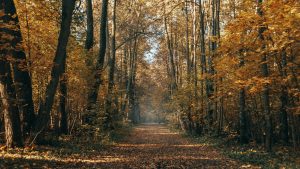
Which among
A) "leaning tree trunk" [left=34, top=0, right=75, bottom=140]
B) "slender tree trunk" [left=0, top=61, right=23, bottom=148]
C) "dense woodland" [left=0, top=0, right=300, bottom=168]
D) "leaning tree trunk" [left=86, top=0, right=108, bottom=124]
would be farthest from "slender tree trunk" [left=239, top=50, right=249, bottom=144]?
"slender tree trunk" [left=0, top=61, right=23, bottom=148]

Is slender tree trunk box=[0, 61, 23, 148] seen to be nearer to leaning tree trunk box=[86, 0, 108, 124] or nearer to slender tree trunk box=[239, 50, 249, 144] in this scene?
leaning tree trunk box=[86, 0, 108, 124]

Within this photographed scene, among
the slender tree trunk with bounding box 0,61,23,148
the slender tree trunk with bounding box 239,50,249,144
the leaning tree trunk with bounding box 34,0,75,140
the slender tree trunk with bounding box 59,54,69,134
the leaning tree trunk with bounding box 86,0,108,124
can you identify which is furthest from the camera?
the leaning tree trunk with bounding box 86,0,108,124

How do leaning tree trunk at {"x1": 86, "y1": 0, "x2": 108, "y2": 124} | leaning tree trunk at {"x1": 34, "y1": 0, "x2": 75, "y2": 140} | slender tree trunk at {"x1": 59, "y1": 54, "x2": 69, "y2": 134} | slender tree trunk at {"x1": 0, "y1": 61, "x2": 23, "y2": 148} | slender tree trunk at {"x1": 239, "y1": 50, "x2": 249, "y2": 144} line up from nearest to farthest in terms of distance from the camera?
leaning tree trunk at {"x1": 34, "y1": 0, "x2": 75, "y2": 140}
slender tree trunk at {"x1": 0, "y1": 61, "x2": 23, "y2": 148}
slender tree trunk at {"x1": 59, "y1": 54, "x2": 69, "y2": 134}
slender tree trunk at {"x1": 239, "y1": 50, "x2": 249, "y2": 144}
leaning tree trunk at {"x1": 86, "y1": 0, "x2": 108, "y2": 124}

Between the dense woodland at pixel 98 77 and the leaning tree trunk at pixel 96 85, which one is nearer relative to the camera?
the dense woodland at pixel 98 77

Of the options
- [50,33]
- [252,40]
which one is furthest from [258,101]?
[50,33]

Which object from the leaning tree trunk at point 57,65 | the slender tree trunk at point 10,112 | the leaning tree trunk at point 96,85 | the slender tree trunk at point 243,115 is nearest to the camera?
the leaning tree trunk at point 57,65

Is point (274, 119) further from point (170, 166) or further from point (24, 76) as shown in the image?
point (24, 76)

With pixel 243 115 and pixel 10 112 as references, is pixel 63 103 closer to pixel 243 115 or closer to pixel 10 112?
pixel 10 112

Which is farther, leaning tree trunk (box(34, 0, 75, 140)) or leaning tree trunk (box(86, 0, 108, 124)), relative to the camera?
leaning tree trunk (box(86, 0, 108, 124))

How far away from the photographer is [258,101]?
19.6m

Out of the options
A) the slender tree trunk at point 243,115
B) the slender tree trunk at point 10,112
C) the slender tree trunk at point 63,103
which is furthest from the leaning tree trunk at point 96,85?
the slender tree trunk at point 243,115

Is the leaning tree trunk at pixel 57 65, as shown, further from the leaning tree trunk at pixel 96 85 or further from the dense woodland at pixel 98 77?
the leaning tree trunk at pixel 96 85

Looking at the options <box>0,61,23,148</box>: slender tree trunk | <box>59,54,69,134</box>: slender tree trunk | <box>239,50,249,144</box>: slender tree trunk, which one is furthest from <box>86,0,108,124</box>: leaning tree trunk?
<box>239,50,249,144</box>: slender tree trunk

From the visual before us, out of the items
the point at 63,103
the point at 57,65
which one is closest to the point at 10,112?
the point at 57,65
